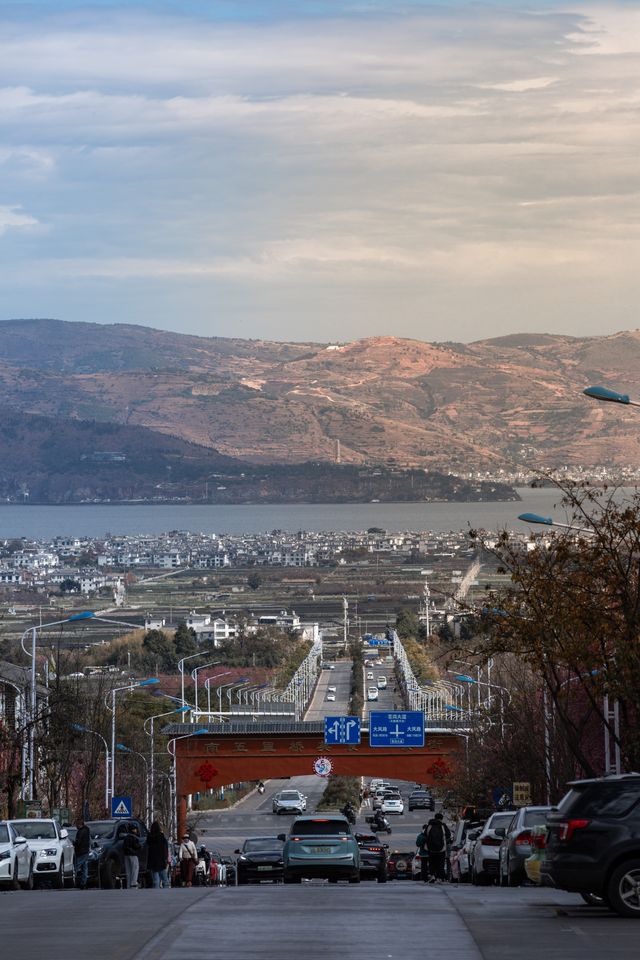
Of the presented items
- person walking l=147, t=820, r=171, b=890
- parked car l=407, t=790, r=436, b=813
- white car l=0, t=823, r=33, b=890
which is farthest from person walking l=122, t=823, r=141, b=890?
parked car l=407, t=790, r=436, b=813

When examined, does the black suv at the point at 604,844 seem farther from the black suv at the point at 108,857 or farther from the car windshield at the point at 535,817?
the black suv at the point at 108,857

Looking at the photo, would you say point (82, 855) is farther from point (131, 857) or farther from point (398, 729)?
point (398, 729)

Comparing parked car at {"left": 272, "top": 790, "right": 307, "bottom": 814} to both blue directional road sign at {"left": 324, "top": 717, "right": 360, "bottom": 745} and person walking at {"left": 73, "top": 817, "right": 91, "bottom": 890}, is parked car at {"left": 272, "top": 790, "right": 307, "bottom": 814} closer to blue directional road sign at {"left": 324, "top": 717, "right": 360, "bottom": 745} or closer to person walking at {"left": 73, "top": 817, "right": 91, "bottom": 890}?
blue directional road sign at {"left": 324, "top": 717, "right": 360, "bottom": 745}

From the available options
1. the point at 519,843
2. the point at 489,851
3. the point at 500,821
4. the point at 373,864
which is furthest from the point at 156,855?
the point at 373,864

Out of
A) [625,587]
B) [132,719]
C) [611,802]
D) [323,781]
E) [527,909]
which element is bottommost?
[323,781]

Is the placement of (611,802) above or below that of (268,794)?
above

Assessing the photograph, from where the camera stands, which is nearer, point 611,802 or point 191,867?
point 611,802

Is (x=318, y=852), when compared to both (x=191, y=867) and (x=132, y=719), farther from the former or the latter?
(x=132, y=719)

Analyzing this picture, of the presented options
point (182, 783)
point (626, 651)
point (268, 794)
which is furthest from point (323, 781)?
point (626, 651)
